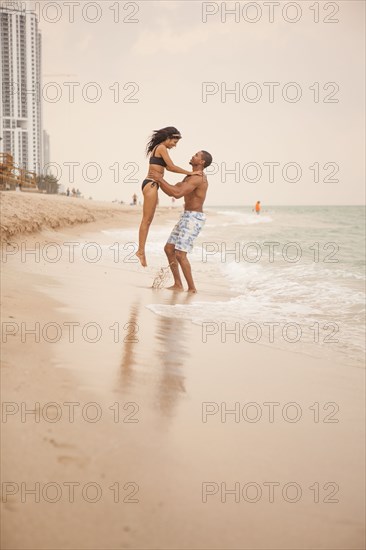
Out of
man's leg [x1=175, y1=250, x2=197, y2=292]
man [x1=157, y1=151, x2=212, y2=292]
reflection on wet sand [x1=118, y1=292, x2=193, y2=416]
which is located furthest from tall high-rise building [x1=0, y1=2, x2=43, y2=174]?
reflection on wet sand [x1=118, y1=292, x2=193, y2=416]

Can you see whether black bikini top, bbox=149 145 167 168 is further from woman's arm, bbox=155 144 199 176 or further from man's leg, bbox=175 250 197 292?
man's leg, bbox=175 250 197 292

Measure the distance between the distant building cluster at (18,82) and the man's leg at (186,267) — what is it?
75.2m

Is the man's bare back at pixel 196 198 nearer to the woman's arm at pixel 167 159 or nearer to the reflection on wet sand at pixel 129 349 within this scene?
the reflection on wet sand at pixel 129 349

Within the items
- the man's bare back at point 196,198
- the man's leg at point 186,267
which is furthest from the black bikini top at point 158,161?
the man's leg at point 186,267

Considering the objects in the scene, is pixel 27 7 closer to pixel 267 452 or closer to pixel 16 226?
pixel 16 226

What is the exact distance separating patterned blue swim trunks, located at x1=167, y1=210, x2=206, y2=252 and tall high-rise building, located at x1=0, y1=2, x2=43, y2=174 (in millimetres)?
75125

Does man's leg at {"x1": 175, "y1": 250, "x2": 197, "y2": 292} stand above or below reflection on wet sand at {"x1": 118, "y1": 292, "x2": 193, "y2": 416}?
above

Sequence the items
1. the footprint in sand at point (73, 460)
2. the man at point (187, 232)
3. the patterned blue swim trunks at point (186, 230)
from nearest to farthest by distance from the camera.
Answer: the footprint in sand at point (73, 460), the man at point (187, 232), the patterned blue swim trunks at point (186, 230)

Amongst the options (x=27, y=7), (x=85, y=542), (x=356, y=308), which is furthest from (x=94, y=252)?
(x=27, y=7)

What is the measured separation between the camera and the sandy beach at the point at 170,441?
152cm

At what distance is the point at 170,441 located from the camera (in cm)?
197

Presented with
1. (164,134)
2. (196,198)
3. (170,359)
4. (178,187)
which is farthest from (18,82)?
(170,359)

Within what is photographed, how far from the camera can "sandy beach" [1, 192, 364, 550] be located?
1523 millimetres

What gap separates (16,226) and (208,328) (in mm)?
7284
